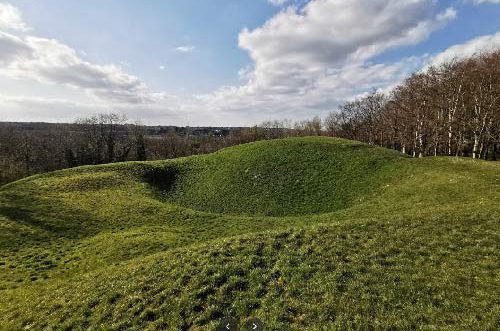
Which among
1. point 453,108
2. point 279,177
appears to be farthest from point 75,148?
point 453,108

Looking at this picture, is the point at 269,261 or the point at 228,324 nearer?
the point at 228,324

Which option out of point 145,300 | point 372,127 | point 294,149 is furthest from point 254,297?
point 372,127

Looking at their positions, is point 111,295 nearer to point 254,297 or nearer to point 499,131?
point 254,297

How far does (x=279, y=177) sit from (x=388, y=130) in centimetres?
4829

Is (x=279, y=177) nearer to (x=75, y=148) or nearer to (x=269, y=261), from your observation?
(x=269, y=261)

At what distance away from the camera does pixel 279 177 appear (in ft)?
148

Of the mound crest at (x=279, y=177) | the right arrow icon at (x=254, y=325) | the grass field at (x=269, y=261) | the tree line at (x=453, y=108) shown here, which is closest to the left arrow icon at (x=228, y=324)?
the grass field at (x=269, y=261)

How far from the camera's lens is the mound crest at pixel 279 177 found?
38628 mm

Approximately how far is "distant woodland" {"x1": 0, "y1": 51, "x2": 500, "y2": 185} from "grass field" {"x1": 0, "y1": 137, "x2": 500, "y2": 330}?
18961 mm

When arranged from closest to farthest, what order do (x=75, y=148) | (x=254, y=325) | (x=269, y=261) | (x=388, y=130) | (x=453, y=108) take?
(x=254, y=325) → (x=269, y=261) → (x=453, y=108) → (x=388, y=130) → (x=75, y=148)

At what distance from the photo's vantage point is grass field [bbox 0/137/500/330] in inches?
466

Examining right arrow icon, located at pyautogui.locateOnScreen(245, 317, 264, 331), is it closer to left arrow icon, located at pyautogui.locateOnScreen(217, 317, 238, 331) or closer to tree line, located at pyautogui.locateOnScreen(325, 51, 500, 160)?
left arrow icon, located at pyautogui.locateOnScreen(217, 317, 238, 331)

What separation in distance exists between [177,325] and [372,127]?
95.6 m

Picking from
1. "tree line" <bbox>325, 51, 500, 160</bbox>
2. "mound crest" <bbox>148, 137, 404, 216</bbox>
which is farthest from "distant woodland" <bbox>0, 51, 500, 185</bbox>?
"mound crest" <bbox>148, 137, 404, 216</bbox>
